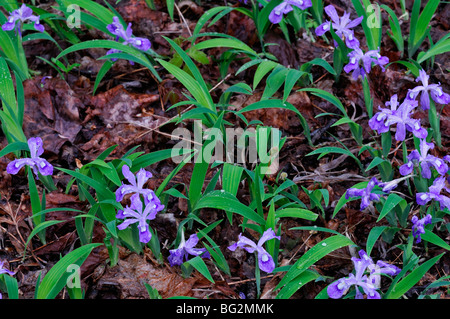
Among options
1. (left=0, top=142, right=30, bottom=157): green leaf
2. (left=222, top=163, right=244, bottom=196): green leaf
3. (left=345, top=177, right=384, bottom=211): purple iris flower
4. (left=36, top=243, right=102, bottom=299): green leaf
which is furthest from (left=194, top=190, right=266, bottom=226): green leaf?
(left=0, top=142, right=30, bottom=157): green leaf

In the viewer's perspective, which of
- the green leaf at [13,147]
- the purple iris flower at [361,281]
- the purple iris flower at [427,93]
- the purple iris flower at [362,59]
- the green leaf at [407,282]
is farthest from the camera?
the purple iris flower at [362,59]

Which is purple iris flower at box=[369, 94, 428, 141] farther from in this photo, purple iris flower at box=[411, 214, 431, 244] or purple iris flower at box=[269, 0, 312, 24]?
purple iris flower at box=[269, 0, 312, 24]

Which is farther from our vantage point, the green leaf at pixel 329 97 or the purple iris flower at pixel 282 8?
the purple iris flower at pixel 282 8

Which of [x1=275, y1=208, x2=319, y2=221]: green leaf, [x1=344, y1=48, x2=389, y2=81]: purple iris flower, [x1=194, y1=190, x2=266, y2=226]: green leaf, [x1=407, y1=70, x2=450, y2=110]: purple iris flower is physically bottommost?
[x1=275, y1=208, x2=319, y2=221]: green leaf

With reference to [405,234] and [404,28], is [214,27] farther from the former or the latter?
[405,234]

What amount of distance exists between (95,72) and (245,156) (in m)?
1.00

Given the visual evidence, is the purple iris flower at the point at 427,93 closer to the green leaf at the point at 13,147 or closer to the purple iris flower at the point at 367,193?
the purple iris flower at the point at 367,193

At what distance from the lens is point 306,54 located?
264 cm

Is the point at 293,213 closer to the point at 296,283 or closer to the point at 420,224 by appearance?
the point at 296,283

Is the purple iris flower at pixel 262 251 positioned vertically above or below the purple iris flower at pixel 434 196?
below

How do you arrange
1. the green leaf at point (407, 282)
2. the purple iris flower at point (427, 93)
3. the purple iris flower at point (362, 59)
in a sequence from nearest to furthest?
the green leaf at point (407, 282) < the purple iris flower at point (427, 93) < the purple iris flower at point (362, 59)

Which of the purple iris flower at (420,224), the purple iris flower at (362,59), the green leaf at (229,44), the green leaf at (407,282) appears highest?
the green leaf at (229,44)

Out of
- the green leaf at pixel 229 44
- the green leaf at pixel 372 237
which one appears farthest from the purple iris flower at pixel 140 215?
the green leaf at pixel 229 44

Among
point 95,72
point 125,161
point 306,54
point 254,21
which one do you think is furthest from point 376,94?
point 95,72
